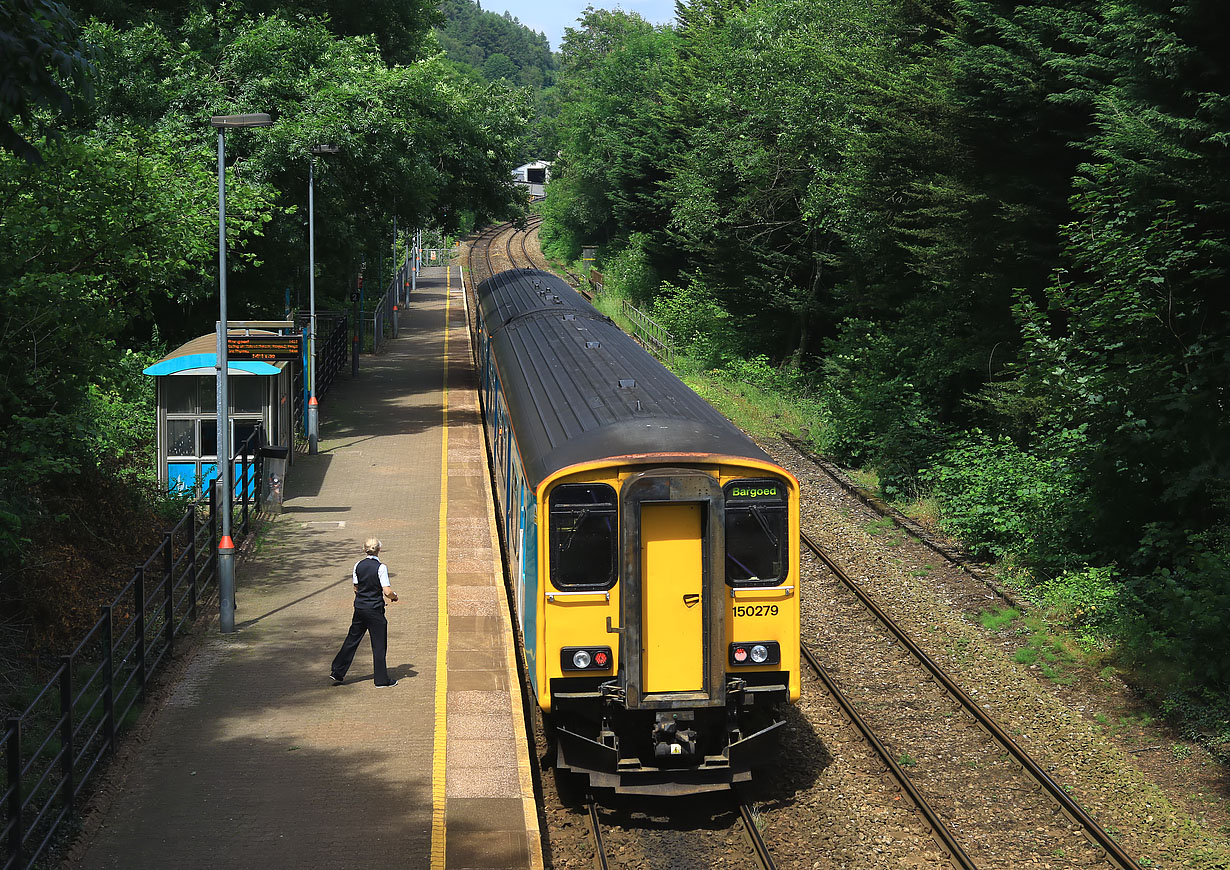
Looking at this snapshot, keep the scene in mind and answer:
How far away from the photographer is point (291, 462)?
845 inches

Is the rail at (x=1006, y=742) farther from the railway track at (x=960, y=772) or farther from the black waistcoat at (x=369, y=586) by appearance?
the black waistcoat at (x=369, y=586)

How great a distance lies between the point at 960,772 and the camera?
10.5 m

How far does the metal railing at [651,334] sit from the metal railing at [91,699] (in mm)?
24594

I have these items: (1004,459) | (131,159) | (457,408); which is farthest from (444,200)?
(1004,459)

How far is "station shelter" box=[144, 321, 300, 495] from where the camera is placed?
1806 centimetres

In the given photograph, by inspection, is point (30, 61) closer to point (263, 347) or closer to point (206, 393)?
point (263, 347)

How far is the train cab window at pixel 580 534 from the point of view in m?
8.95

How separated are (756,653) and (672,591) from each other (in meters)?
0.90

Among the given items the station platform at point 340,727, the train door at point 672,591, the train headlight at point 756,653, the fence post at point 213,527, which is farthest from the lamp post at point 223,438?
the train headlight at point 756,653

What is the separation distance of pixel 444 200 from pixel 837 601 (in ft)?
64.2

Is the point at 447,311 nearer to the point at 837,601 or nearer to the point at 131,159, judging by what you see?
the point at 131,159

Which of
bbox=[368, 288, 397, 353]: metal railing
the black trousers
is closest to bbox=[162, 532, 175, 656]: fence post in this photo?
the black trousers

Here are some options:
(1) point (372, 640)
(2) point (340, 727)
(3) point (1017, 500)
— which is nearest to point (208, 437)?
(1) point (372, 640)

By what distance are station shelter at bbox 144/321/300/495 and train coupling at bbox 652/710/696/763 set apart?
34.9ft
